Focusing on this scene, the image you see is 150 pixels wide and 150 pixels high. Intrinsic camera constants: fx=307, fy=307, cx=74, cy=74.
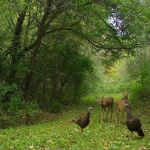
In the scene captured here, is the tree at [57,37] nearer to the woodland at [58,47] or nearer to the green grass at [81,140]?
the woodland at [58,47]

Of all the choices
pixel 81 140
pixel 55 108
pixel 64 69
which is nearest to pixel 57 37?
pixel 64 69

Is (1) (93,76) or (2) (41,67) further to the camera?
(1) (93,76)

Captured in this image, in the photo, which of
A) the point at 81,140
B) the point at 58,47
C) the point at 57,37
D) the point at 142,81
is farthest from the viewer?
the point at 142,81

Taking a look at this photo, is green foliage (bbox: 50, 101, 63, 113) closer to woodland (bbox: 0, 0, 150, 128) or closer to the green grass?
woodland (bbox: 0, 0, 150, 128)

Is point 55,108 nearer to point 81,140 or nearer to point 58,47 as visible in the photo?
point 58,47

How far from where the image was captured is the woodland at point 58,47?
1587cm

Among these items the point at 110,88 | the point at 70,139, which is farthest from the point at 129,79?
the point at 70,139

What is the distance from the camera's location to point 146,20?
1730cm

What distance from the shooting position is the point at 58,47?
22.1 m

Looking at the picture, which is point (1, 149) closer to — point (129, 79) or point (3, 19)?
point (3, 19)

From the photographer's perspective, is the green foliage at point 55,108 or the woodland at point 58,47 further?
the green foliage at point 55,108

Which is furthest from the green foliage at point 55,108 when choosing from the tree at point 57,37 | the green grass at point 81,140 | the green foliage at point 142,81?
the green grass at point 81,140

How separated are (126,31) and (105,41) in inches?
94.6

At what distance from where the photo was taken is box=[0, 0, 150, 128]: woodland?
1587 cm
